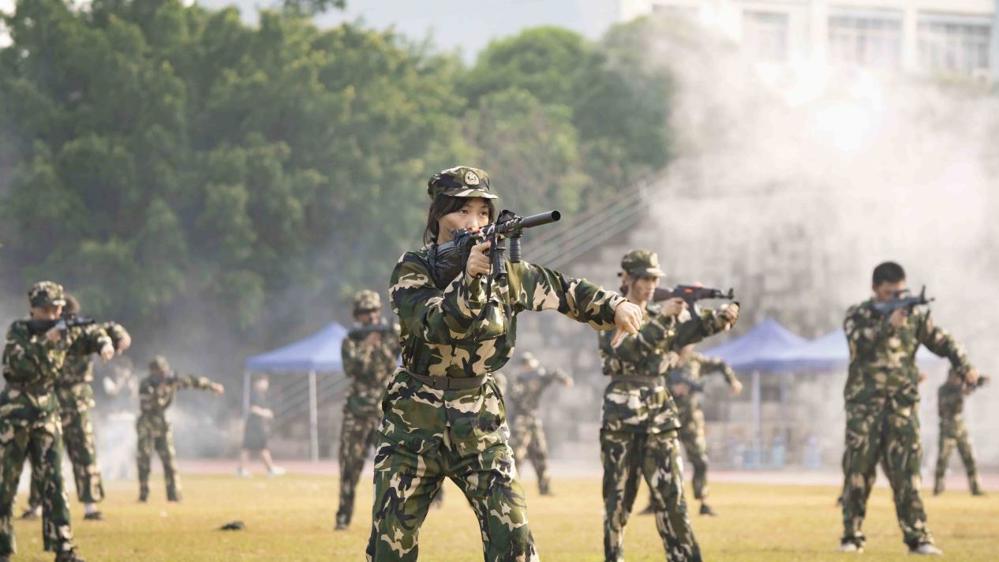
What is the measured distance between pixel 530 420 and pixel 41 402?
50.5 feet

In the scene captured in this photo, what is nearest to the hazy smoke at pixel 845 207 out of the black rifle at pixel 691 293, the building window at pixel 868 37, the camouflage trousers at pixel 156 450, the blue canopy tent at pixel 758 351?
the blue canopy tent at pixel 758 351

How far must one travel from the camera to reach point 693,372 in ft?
81.9

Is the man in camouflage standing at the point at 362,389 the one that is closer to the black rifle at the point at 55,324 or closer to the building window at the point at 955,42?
the black rifle at the point at 55,324

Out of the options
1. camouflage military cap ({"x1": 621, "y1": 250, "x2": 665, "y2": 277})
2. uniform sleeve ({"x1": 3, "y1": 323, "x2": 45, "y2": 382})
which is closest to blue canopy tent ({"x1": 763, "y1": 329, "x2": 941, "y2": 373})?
camouflage military cap ({"x1": 621, "y1": 250, "x2": 665, "y2": 277})

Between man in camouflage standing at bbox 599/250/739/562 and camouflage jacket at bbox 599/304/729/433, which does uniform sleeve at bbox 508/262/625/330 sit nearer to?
man in camouflage standing at bbox 599/250/739/562

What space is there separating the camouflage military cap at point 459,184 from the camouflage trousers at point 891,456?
770 centimetres

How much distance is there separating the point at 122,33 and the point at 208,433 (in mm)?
10395

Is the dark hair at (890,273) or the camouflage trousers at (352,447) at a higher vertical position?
the dark hair at (890,273)

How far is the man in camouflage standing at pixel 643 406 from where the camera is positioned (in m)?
13.8

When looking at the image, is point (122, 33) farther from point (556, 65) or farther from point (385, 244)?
point (556, 65)

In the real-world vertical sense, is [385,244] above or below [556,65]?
below

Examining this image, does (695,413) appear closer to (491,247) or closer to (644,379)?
(644,379)

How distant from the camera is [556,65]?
2886 inches

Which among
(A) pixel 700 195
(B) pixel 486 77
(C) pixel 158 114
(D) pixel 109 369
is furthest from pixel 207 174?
(B) pixel 486 77
